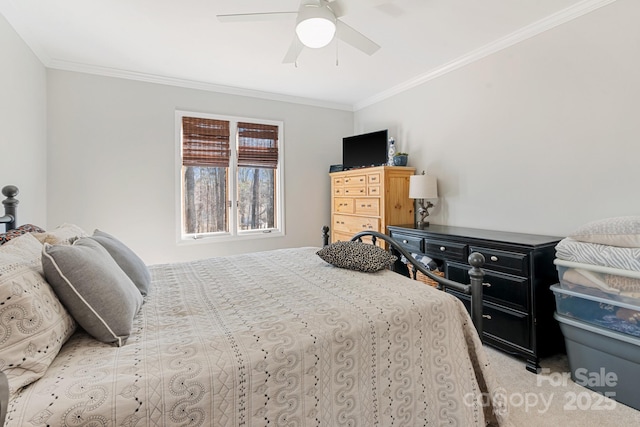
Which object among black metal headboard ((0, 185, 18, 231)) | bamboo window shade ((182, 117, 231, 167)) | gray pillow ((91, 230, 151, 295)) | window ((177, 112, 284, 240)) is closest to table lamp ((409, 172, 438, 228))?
window ((177, 112, 284, 240))

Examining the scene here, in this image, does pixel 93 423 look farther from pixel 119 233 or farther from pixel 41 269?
pixel 119 233

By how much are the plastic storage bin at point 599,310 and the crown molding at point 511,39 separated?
2110 mm

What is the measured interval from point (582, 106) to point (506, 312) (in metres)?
1.72

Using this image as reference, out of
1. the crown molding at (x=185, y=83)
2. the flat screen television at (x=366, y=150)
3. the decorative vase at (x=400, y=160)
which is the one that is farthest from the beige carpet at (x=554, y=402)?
the crown molding at (x=185, y=83)

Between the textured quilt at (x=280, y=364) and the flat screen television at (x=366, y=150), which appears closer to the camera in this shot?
the textured quilt at (x=280, y=364)

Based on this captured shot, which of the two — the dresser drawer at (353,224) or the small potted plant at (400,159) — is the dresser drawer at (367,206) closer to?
the dresser drawer at (353,224)

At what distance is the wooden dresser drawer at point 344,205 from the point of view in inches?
161

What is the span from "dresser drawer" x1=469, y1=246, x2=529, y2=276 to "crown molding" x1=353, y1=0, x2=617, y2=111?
6.32 feet

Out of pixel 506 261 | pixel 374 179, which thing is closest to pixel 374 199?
pixel 374 179

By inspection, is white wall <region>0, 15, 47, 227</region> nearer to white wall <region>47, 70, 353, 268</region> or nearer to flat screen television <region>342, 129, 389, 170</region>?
white wall <region>47, 70, 353, 268</region>

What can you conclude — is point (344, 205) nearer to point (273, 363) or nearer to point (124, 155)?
point (124, 155)

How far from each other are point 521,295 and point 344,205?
8.05 feet

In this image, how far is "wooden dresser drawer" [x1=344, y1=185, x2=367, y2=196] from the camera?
152 inches

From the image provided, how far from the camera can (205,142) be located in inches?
154
